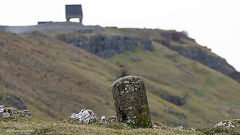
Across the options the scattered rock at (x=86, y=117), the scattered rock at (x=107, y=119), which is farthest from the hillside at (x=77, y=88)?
the scattered rock at (x=107, y=119)

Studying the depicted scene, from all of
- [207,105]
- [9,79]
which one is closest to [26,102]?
[9,79]

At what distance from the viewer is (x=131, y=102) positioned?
28.6m

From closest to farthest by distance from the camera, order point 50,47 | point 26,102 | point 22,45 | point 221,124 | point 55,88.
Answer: point 221,124
point 26,102
point 55,88
point 22,45
point 50,47

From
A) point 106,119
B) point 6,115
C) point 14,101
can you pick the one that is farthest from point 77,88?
point 106,119

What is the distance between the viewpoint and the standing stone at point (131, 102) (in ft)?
93.9

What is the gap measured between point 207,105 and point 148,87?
2409 centimetres

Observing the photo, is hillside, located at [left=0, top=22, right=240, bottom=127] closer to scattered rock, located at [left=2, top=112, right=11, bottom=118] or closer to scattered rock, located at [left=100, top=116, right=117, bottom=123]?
scattered rock, located at [left=2, top=112, right=11, bottom=118]

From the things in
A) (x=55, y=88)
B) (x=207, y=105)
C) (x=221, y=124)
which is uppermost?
(x=221, y=124)

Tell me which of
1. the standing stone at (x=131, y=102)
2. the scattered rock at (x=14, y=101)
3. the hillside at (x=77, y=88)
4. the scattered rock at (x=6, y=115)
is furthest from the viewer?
the hillside at (x=77, y=88)

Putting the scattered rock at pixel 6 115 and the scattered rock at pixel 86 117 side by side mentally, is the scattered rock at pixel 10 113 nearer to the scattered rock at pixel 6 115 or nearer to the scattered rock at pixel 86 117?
the scattered rock at pixel 6 115

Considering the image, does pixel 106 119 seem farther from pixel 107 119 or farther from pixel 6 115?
pixel 6 115

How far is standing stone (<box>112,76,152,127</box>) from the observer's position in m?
28.6

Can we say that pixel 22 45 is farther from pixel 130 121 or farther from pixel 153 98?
pixel 130 121

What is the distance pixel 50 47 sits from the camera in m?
166
